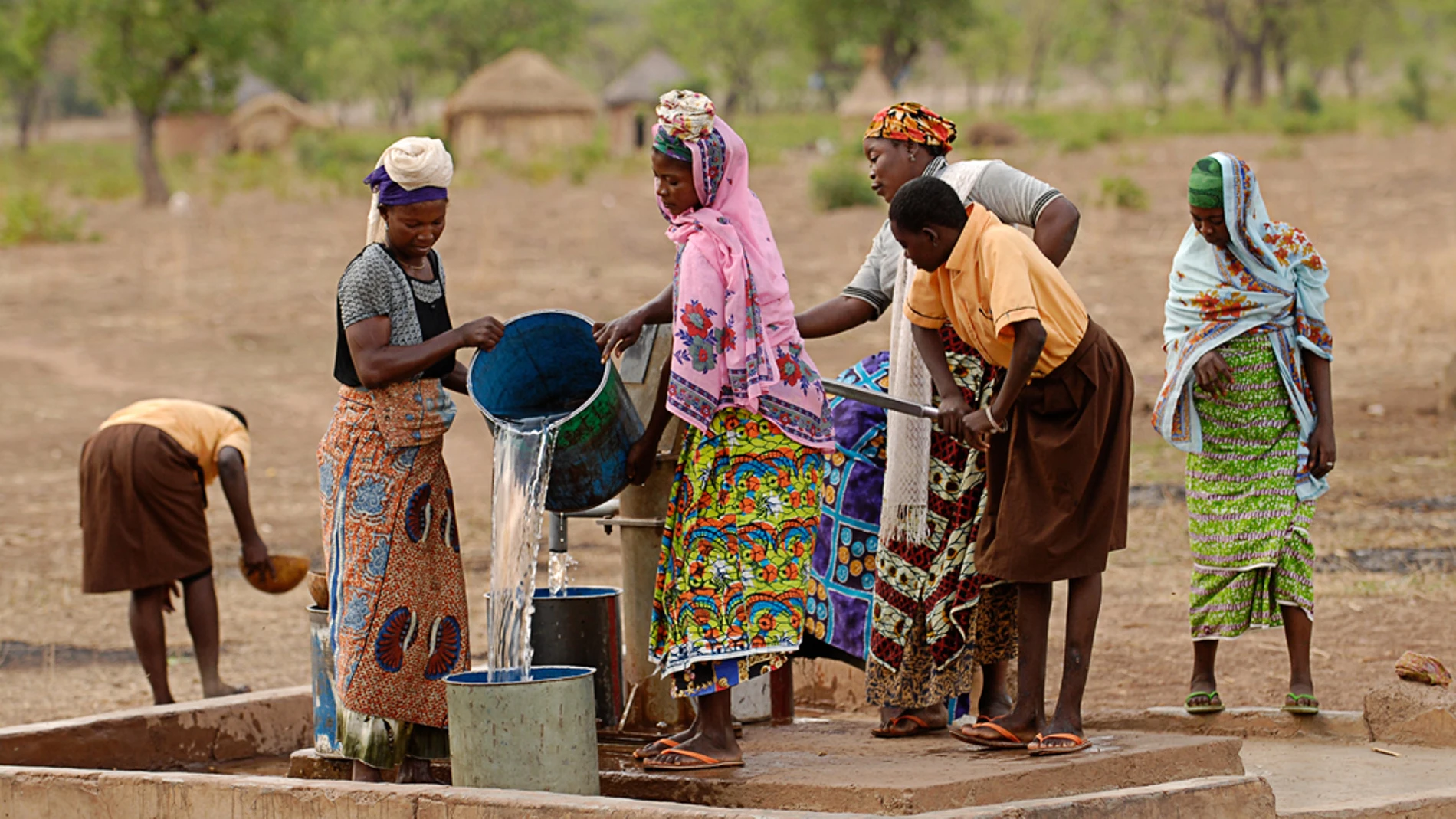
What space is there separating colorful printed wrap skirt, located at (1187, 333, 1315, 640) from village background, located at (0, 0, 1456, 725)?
855 millimetres

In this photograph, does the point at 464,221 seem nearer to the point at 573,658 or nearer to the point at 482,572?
the point at 482,572

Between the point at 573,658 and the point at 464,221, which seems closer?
the point at 573,658

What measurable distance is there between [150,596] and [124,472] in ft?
1.58

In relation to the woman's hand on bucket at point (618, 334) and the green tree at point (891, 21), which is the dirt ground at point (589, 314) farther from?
the green tree at point (891, 21)

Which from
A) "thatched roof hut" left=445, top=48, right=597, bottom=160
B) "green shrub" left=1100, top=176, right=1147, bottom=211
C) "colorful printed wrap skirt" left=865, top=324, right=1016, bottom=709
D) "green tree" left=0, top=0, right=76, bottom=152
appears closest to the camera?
"colorful printed wrap skirt" left=865, top=324, right=1016, bottom=709

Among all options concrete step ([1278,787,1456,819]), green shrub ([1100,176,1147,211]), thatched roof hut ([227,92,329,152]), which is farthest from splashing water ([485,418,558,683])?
thatched roof hut ([227,92,329,152])

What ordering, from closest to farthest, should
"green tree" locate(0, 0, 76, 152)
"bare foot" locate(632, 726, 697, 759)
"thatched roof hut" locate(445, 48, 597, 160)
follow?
"bare foot" locate(632, 726, 697, 759) → "green tree" locate(0, 0, 76, 152) → "thatched roof hut" locate(445, 48, 597, 160)

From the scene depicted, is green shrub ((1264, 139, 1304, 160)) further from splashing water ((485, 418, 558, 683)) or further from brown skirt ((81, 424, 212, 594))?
splashing water ((485, 418, 558, 683))

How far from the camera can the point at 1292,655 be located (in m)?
5.37

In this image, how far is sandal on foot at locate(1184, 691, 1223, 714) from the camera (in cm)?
538

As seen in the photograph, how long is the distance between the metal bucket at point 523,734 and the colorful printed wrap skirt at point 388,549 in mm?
482

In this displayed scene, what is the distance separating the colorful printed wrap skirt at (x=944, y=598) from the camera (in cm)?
468

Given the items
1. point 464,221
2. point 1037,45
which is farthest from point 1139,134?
point 1037,45

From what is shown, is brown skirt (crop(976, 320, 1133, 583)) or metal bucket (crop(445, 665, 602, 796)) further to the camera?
brown skirt (crop(976, 320, 1133, 583))
